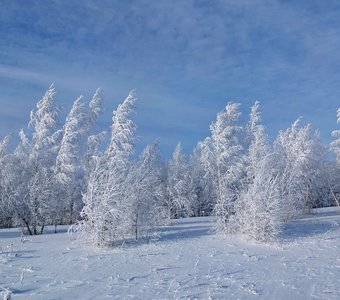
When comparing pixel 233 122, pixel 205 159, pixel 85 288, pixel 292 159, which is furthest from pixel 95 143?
pixel 85 288

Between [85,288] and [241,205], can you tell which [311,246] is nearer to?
[241,205]

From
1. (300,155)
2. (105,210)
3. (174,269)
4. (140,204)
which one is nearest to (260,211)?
(140,204)

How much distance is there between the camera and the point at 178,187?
6025 cm

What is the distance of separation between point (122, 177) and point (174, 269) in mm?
8307

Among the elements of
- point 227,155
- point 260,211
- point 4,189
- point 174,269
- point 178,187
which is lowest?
point 174,269

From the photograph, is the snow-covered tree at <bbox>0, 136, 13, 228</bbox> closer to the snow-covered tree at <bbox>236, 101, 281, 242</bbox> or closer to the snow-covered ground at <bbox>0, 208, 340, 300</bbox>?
the snow-covered ground at <bbox>0, 208, 340, 300</bbox>

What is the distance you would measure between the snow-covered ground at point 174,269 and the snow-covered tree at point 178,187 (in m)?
31.2

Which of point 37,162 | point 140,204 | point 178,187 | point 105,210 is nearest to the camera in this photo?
point 105,210

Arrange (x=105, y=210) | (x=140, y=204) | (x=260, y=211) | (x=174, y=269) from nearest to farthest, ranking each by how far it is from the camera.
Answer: (x=174, y=269) → (x=105, y=210) → (x=140, y=204) → (x=260, y=211)

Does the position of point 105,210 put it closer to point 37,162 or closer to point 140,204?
point 140,204

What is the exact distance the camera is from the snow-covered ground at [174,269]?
50.3 feet

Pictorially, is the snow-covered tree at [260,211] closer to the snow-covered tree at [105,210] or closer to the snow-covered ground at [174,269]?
the snow-covered ground at [174,269]

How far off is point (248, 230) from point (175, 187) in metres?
32.5

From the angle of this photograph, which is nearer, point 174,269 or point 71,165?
point 174,269
